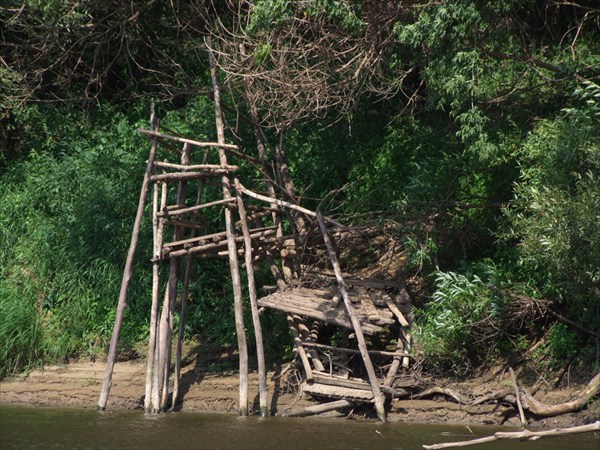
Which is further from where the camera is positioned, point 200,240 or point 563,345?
point 200,240

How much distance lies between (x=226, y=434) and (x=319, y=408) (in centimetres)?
126

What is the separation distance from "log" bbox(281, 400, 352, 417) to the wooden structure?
0.40 feet

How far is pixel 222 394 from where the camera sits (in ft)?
37.7

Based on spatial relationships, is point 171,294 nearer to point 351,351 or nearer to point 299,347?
point 299,347

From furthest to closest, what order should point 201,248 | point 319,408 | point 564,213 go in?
1. point 201,248
2. point 319,408
3. point 564,213

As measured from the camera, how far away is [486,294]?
33.8ft

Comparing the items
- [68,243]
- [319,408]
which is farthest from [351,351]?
[68,243]

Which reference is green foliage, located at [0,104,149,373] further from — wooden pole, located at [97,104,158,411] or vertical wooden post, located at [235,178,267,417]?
vertical wooden post, located at [235,178,267,417]

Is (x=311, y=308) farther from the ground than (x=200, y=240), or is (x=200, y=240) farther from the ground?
(x=200, y=240)

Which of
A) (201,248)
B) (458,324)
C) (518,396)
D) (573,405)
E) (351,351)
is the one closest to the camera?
(573,405)

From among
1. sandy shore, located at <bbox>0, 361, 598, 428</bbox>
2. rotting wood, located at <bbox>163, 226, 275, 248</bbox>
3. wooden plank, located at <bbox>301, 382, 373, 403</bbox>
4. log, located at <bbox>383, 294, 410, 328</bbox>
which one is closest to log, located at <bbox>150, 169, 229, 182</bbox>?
rotting wood, located at <bbox>163, 226, 275, 248</bbox>

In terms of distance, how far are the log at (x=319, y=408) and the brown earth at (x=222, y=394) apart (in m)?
0.15

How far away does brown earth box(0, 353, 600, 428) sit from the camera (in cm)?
991

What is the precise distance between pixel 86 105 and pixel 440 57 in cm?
841
